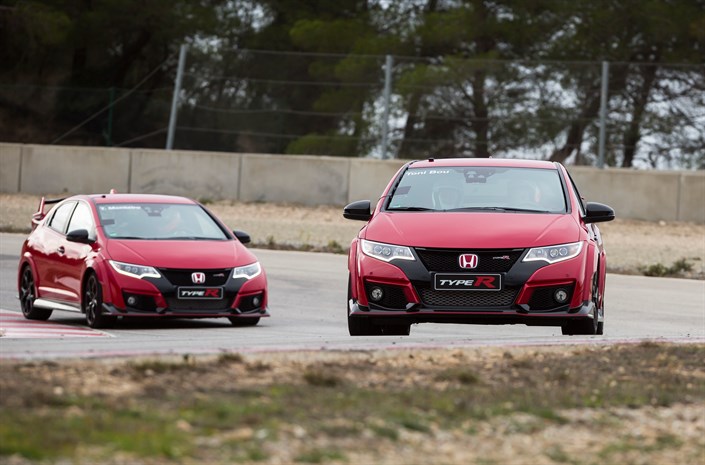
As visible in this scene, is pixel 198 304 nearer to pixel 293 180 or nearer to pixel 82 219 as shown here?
pixel 82 219

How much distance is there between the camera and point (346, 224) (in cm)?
2972

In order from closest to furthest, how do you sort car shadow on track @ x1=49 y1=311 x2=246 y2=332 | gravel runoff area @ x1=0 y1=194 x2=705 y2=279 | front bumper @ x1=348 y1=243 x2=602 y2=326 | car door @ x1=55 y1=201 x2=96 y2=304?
front bumper @ x1=348 y1=243 x2=602 y2=326 < car shadow on track @ x1=49 y1=311 x2=246 y2=332 < car door @ x1=55 y1=201 x2=96 y2=304 < gravel runoff area @ x1=0 y1=194 x2=705 y2=279

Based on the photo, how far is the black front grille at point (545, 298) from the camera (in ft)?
39.1

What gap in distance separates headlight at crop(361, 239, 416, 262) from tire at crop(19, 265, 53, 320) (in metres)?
5.11

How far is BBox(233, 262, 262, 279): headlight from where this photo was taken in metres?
15.0

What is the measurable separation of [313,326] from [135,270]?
5.96ft

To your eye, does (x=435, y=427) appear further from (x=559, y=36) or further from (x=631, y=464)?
(x=559, y=36)

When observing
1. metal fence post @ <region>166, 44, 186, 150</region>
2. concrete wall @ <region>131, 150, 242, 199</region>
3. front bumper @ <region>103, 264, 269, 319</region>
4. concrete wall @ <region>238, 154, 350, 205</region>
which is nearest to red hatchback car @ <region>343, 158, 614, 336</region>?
front bumper @ <region>103, 264, 269, 319</region>

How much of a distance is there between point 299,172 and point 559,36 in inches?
422

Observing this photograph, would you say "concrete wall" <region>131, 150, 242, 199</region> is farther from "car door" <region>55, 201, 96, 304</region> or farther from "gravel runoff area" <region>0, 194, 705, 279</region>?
"car door" <region>55, 201, 96, 304</region>

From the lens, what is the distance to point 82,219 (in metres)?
15.8

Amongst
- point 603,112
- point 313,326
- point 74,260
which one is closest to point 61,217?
point 74,260

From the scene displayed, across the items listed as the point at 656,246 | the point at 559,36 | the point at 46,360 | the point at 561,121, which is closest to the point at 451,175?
the point at 46,360

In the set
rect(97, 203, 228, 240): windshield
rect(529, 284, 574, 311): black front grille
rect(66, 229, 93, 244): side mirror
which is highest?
rect(529, 284, 574, 311): black front grille
